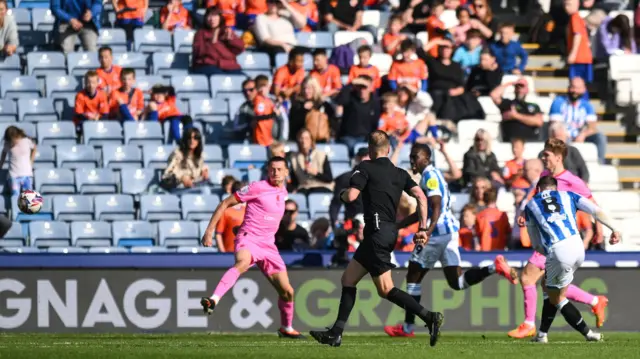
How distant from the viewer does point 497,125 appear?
21.3 meters

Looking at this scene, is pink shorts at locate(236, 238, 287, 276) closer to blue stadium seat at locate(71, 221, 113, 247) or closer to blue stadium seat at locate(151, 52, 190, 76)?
blue stadium seat at locate(71, 221, 113, 247)

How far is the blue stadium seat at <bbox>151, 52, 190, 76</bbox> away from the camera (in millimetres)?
21219

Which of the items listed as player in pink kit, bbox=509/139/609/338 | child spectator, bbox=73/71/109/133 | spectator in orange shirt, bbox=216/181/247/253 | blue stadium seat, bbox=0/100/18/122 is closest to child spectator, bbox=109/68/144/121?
child spectator, bbox=73/71/109/133

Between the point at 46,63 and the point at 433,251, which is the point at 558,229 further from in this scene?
the point at 46,63

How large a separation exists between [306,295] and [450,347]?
13.7ft

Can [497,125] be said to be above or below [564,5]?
below

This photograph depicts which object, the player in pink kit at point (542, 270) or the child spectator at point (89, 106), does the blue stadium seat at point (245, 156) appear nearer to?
the child spectator at point (89, 106)

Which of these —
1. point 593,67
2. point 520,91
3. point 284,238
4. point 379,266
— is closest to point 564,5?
→ point 593,67

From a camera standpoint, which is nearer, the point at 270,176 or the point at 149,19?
the point at 270,176

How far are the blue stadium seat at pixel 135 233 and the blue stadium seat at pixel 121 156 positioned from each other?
1261 millimetres

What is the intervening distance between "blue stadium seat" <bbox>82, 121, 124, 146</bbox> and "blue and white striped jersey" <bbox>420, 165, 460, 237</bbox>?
635 centimetres

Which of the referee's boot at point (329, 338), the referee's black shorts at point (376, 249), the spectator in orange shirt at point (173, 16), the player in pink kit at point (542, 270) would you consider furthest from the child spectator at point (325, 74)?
the referee's boot at point (329, 338)

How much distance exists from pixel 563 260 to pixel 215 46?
876cm

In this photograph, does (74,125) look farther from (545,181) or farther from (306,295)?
(545,181)
